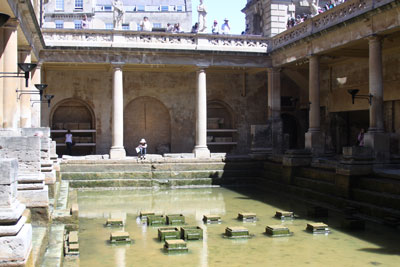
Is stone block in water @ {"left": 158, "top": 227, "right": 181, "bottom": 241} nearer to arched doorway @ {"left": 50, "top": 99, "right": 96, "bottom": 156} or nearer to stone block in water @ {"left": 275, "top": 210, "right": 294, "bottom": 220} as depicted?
stone block in water @ {"left": 275, "top": 210, "right": 294, "bottom": 220}

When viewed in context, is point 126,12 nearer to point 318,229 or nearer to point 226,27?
point 226,27

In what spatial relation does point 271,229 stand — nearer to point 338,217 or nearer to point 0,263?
point 338,217

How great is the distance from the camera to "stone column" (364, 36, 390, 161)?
16.0 metres

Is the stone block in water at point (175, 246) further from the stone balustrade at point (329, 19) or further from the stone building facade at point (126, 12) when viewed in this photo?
the stone building facade at point (126, 12)

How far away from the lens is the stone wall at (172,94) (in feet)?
87.8

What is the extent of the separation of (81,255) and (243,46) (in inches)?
653

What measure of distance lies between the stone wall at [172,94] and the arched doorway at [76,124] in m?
0.31

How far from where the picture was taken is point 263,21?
26.9 meters

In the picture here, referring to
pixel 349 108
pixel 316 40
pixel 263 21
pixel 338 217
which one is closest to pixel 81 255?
pixel 338 217

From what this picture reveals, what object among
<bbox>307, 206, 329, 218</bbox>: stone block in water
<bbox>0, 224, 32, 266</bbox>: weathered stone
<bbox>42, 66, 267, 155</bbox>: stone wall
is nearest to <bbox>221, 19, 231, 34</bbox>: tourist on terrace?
<bbox>42, 66, 267, 155</bbox>: stone wall

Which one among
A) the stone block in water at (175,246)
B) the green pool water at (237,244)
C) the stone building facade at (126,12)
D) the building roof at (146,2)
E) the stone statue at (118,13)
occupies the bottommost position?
the green pool water at (237,244)

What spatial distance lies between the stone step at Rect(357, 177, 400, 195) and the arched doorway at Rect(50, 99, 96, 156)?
50.6 ft

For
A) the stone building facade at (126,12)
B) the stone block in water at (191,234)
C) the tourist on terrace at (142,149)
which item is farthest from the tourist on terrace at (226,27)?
the stone building facade at (126,12)

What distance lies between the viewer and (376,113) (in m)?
16.2
